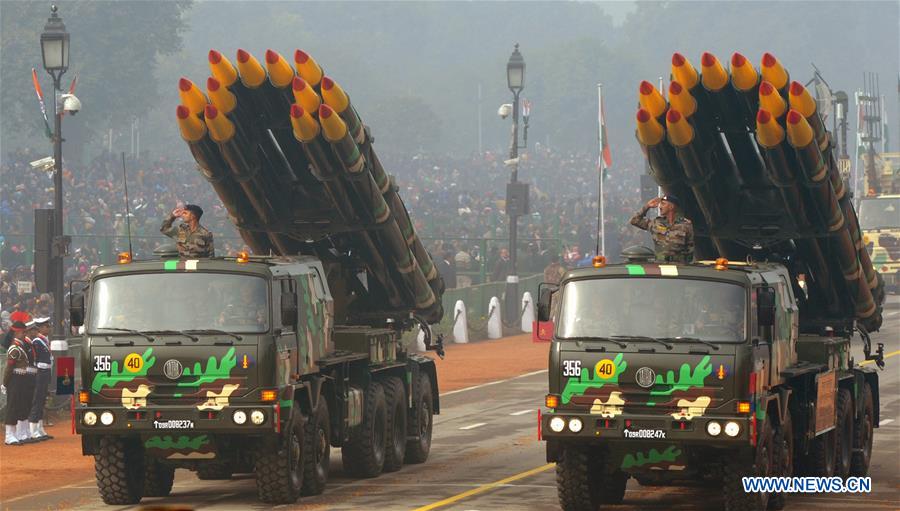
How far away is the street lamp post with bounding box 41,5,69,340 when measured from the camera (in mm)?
28641

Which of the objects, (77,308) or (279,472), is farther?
(279,472)

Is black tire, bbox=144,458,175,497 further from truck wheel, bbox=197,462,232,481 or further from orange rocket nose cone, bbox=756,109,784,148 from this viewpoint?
orange rocket nose cone, bbox=756,109,784,148

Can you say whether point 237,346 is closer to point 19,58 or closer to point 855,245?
point 855,245

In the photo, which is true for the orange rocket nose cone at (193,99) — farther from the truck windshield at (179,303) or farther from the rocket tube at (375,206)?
the truck windshield at (179,303)

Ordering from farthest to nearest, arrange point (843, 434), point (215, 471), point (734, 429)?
point (843, 434)
point (215, 471)
point (734, 429)

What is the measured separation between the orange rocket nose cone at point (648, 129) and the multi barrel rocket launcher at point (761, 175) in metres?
0.01

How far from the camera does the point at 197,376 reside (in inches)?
735

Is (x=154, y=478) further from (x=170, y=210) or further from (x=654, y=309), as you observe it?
(x=170, y=210)

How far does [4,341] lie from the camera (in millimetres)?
26438

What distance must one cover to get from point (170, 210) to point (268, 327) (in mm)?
40078

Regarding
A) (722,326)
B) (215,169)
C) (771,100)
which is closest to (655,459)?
(722,326)

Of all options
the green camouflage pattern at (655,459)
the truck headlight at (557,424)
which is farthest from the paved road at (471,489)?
the truck headlight at (557,424)
